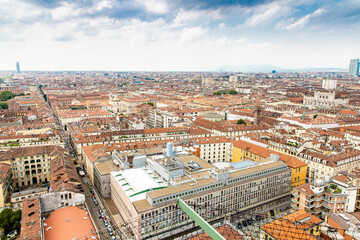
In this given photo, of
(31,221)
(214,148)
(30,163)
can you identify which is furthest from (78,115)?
(31,221)

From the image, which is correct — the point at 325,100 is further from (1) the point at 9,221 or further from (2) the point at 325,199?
(1) the point at 9,221

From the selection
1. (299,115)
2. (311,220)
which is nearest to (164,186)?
(311,220)

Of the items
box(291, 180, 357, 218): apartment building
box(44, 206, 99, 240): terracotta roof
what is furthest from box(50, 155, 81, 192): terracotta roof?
box(291, 180, 357, 218): apartment building

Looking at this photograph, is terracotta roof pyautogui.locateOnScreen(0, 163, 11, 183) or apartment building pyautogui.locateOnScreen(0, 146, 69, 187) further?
apartment building pyautogui.locateOnScreen(0, 146, 69, 187)

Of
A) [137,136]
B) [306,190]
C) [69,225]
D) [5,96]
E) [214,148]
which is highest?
[5,96]

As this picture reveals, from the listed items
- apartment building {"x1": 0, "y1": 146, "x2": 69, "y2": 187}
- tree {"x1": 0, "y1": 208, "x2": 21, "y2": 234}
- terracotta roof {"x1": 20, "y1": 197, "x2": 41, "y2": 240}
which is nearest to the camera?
terracotta roof {"x1": 20, "y1": 197, "x2": 41, "y2": 240}

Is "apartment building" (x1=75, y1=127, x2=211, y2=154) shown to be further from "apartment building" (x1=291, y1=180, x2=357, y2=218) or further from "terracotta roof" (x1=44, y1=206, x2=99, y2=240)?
"apartment building" (x1=291, y1=180, x2=357, y2=218)

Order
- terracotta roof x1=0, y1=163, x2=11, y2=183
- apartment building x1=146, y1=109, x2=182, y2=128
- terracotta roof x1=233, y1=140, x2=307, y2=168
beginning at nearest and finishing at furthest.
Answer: terracotta roof x1=0, y1=163, x2=11, y2=183
terracotta roof x1=233, y1=140, x2=307, y2=168
apartment building x1=146, y1=109, x2=182, y2=128
